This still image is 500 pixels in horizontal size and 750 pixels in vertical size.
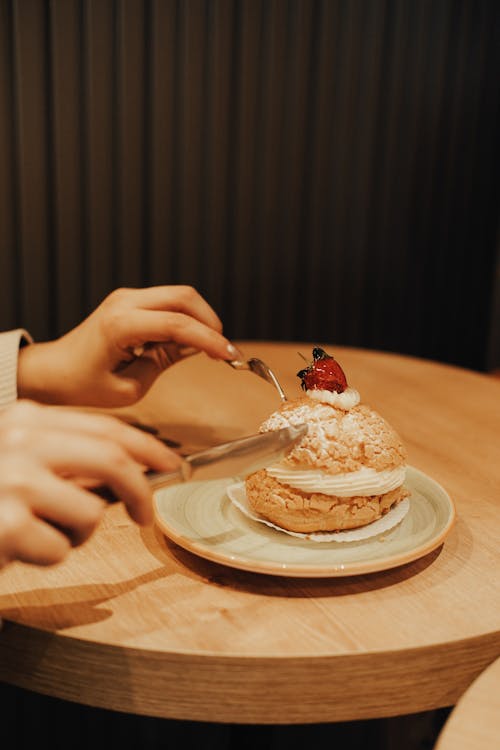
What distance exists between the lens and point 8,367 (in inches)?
51.1

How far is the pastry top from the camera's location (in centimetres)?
92

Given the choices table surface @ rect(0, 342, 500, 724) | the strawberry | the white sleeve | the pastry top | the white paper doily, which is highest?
the strawberry

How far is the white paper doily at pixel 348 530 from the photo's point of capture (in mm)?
926

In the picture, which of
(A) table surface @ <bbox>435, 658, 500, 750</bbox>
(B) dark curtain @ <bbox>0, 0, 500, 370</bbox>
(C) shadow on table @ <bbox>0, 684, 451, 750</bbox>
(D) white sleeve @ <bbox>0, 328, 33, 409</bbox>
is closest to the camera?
(A) table surface @ <bbox>435, 658, 500, 750</bbox>

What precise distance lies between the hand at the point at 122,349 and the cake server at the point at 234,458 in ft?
0.91

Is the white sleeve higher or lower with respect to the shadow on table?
higher

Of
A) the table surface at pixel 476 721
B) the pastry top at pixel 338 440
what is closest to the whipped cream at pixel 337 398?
the pastry top at pixel 338 440

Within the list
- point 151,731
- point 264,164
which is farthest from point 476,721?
point 264,164

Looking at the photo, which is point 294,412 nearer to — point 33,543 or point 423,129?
point 33,543

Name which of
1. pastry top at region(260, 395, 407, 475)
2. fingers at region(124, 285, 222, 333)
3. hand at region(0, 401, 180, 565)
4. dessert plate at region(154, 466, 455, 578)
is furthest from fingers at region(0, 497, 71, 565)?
fingers at region(124, 285, 222, 333)

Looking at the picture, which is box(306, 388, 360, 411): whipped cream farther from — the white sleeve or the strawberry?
the white sleeve

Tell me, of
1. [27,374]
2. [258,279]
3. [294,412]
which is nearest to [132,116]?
[258,279]

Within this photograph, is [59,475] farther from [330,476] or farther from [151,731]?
[151,731]

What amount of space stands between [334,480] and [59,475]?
0.33 metres
